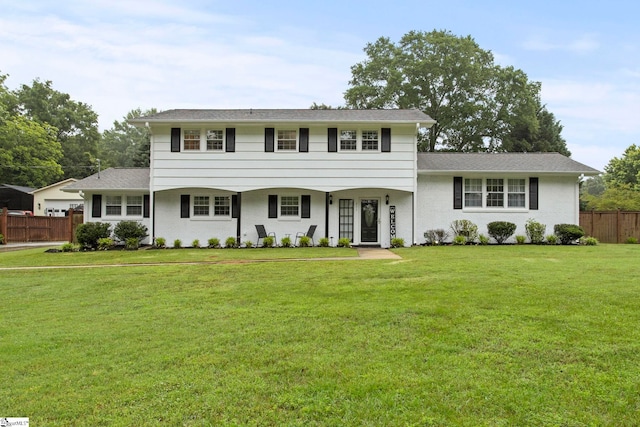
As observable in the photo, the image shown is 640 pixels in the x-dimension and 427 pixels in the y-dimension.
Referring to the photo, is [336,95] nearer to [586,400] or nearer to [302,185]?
[302,185]

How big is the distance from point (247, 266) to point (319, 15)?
33.9 feet

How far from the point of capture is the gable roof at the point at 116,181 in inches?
699

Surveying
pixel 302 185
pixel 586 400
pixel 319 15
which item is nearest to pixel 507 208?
pixel 302 185

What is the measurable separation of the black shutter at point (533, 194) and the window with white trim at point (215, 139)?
13448mm

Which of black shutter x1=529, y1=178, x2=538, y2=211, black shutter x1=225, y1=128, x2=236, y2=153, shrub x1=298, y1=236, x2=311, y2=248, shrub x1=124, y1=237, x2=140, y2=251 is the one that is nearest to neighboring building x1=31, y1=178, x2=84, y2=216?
shrub x1=124, y1=237, x2=140, y2=251

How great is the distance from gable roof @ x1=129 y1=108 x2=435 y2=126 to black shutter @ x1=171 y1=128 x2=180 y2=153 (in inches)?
20.1

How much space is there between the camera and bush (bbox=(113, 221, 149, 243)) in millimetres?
16906

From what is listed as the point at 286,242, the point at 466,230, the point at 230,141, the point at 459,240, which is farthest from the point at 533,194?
the point at 230,141

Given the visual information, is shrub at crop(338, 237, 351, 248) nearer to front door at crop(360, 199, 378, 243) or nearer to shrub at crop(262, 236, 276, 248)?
front door at crop(360, 199, 378, 243)

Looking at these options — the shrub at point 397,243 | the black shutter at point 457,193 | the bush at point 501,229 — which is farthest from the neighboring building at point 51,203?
the bush at point 501,229

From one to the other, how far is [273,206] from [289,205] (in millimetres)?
695

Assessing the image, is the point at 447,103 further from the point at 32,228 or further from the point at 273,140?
the point at 32,228

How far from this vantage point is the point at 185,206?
57.9 ft

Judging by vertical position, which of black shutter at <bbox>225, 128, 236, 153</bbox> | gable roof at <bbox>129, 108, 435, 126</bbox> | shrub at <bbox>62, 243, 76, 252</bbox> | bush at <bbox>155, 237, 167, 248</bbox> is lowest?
shrub at <bbox>62, 243, 76, 252</bbox>
